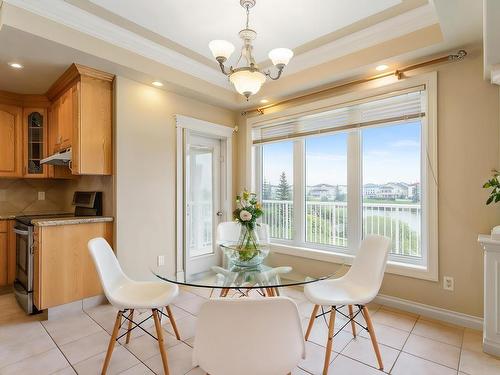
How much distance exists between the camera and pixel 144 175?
10.4 feet

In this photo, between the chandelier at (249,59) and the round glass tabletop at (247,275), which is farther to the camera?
the chandelier at (249,59)

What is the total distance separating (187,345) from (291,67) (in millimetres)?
3022

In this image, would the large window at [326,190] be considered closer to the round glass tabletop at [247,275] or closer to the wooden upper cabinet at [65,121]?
the round glass tabletop at [247,275]

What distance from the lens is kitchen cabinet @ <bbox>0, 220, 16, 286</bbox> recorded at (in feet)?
11.1

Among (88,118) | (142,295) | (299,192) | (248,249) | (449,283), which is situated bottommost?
(449,283)

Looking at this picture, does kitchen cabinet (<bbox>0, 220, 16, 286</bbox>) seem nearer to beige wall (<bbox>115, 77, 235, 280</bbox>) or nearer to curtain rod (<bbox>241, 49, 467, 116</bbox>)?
beige wall (<bbox>115, 77, 235, 280</bbox>)

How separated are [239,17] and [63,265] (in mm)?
2826

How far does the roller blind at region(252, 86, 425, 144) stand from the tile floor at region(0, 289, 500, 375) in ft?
6.43

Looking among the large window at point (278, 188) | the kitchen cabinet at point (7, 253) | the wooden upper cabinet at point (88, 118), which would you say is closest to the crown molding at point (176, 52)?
the wooden upper cabinet at point (88, 118)

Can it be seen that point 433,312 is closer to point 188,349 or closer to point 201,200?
point 188,349

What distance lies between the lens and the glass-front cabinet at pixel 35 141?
12.0ft

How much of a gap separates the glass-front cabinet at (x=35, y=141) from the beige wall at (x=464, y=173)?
3473 millimetres

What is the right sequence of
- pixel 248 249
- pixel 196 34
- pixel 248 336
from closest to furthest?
pixel 248 336 < pixel 248 249 < pixel 196 34

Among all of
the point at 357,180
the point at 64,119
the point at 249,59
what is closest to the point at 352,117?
the point at 357,180
